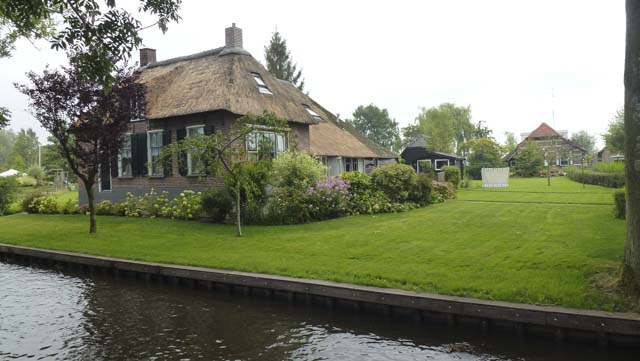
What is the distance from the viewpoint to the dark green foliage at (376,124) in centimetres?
8975

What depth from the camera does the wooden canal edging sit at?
5.74 metres

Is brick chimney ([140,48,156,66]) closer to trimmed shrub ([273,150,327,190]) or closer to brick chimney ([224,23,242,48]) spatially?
brick chimney ([224,23,242,48])

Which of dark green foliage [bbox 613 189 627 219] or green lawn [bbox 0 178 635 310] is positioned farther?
dark green foliage [bbox 613 189 627 219]

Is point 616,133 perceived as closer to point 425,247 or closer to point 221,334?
point 425,247

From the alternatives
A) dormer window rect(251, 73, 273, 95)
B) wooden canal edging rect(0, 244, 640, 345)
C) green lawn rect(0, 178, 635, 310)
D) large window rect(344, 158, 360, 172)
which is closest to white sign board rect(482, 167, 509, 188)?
large window rect(344, 158, 360, 172)

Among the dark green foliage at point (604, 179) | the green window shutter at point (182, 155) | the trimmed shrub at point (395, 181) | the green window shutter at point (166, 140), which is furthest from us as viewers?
the dark green foliage at point (604, 179)

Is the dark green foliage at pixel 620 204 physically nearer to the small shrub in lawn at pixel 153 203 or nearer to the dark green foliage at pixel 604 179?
the dark green foliage at pixel 604 179

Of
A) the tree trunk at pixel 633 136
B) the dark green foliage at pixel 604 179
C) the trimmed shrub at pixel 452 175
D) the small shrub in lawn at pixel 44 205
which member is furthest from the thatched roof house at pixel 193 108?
the dark green foliage at pixel 604 179

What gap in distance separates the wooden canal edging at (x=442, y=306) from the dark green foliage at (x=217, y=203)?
5.60 meters

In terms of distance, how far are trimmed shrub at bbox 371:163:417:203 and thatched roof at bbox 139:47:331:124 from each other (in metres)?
4.90

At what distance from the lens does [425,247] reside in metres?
9.95

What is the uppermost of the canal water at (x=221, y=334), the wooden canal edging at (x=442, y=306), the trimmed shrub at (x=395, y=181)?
the trimmed shrub at (x=395, y=181)

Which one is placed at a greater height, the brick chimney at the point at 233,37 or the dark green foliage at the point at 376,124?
the dark green foliage at the point at 376,124

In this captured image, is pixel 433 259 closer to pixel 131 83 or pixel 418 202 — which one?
pixel 418 202
